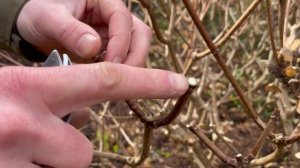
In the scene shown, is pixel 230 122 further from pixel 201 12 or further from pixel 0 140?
pixel 0 140

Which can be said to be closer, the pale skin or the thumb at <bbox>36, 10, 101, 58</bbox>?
the pale skin

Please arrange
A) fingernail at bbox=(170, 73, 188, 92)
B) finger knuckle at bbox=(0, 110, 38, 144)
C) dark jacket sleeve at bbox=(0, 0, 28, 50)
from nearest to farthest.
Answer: finger knuckle at bbox=(0, 110, 38, 144) < fingernail at bbox=(170, 73, 188, 92) < dark jacket sleeve at bbox=(0, 0, 28, 50)

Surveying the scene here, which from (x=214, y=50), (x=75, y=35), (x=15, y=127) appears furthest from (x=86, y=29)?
(x=15, y=127)

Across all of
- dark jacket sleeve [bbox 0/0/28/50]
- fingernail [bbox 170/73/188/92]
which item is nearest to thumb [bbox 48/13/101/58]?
dark jacket sleeve [bbox 0/0/28/50]

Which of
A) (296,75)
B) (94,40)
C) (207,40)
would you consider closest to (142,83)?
(94,40)

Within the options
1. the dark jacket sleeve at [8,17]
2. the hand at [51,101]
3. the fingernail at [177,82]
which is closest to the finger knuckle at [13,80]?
the hand at [51,101]

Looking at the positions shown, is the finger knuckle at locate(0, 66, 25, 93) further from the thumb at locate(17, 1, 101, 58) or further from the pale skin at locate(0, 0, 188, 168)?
the thumb at locate(17, 1, 101, 58)
